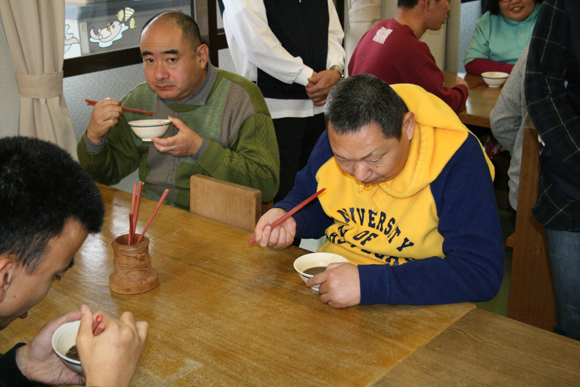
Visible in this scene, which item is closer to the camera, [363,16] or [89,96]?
[89,96]

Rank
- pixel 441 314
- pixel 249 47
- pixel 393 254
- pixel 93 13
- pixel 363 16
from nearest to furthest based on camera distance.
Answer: pixel 441 314 < pixel 393 254 < pixel 249 47 < pixel 93 13 < pixel 363 16

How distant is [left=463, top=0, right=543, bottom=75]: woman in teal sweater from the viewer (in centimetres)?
372

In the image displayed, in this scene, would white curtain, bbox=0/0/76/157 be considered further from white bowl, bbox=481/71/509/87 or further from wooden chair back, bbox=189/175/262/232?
white bowl, bbox=481/71/509/87

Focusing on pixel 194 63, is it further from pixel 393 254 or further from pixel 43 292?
pixel 43 292

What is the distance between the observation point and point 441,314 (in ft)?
3.81

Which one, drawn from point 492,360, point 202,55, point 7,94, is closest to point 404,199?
point 492,360

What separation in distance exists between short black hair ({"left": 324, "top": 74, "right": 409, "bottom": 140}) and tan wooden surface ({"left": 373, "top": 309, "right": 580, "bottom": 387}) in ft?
1.59

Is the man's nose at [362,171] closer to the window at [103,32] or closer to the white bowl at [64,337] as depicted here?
the white bowl at [64,337]

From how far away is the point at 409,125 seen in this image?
136cm

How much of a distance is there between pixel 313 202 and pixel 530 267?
0.86 metres

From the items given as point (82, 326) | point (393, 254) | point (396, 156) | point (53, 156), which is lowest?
point (393, 254)

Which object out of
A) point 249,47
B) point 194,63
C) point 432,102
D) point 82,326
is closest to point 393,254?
point 432,102

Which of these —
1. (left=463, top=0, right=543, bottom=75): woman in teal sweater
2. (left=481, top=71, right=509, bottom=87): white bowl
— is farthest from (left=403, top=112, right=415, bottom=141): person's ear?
(left=463, top=0, right=543, bottom=75): woman in teal sweater

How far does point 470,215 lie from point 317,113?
179cm
